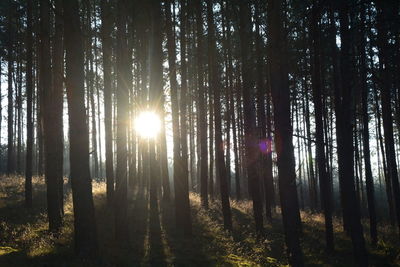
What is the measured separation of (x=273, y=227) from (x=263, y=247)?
190 inches

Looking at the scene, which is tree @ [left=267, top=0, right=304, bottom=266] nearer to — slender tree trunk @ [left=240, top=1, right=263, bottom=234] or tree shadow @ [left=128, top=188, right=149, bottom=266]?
tree shadow @ [left=128, top=188, right=149, bottom=266]

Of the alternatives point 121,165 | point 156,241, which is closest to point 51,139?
point 121,165

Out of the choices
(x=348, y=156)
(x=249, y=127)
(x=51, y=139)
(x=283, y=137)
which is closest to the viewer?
(x=283, y=137)

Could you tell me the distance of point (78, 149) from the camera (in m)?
8.66

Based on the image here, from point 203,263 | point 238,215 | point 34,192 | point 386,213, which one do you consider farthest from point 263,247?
point 386,213

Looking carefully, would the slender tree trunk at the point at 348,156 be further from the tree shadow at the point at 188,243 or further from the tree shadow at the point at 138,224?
the tree shadow at the point at 138,224

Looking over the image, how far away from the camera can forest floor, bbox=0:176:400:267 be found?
29.2 feet

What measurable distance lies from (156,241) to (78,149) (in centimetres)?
433

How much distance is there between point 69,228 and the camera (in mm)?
11164

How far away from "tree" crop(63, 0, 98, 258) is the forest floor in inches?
18.8

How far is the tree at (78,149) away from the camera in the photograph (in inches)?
336

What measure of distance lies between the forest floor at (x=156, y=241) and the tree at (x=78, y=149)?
479mm

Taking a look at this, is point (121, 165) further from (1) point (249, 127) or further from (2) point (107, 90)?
(1) point (249, 127)

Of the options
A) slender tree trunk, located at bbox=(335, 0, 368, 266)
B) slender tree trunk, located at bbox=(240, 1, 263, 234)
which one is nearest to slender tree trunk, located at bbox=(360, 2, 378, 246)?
slender tree trunk, located at bbox=(335, 0, 368, 266)
